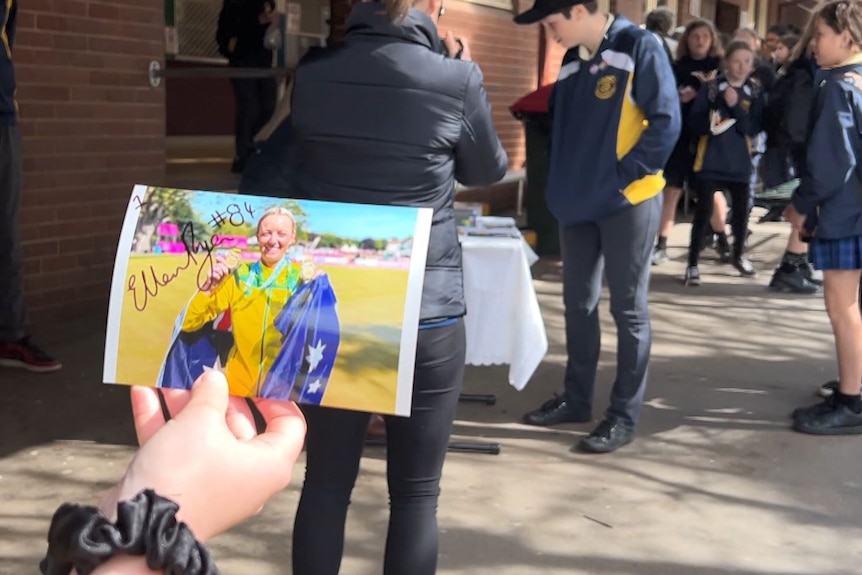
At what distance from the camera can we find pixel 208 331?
169 centimetres

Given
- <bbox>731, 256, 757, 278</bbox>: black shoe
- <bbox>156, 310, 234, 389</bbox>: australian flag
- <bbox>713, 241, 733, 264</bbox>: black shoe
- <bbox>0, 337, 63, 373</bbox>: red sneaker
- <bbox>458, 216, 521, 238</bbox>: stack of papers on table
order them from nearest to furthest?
<bbox>156, 310, 234, 389</bbox>: australian flag
<bbox>458, 216, 521, 238</bbox>: stack of papers on table
<bbox>0, 337, 63, 373</bbox>: red sneaker
<bbox>731, 256, 757, 278</bbox>: black shoe
<bbox>713, 241, 733, 264</bbox>: black shoe

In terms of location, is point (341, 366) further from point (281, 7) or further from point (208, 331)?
point (281, 7)

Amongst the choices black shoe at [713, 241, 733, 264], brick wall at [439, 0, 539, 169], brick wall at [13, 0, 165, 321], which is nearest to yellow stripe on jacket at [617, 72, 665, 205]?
brick wall at [13, 0, 165, 321]

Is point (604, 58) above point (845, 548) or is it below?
above

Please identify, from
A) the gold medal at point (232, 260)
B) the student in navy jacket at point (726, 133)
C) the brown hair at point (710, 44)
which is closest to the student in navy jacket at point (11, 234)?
the gold medal at point (232, 260)

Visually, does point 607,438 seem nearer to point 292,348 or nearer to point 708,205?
point 292,348

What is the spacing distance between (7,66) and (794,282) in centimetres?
584

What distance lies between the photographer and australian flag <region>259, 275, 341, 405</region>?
1716 millimetres

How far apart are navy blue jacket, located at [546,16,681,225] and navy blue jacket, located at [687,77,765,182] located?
3.80 m

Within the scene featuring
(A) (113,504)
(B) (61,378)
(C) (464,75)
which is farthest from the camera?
(B) (61,378)

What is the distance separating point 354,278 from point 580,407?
3210 mm

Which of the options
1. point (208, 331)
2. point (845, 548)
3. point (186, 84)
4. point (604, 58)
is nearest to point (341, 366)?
point (208, 331)

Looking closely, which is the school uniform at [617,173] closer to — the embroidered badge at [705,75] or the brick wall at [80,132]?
the brick wall at [80,132]
